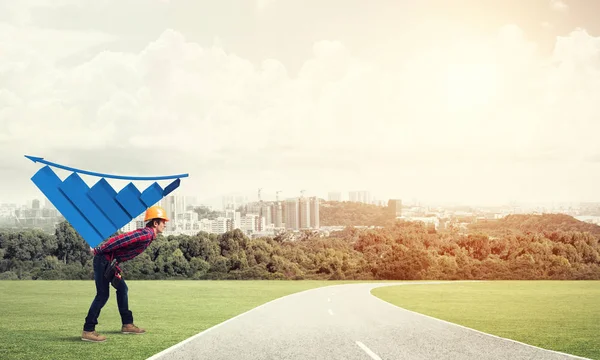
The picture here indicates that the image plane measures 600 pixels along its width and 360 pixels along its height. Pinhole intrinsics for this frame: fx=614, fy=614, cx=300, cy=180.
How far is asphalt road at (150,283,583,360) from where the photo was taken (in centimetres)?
1124

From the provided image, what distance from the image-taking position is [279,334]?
14594 millimetres

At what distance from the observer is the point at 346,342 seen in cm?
1304

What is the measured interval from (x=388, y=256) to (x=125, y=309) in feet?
181

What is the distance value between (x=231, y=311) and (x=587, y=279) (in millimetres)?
53396

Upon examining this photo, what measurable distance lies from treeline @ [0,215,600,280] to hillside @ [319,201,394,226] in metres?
9.70

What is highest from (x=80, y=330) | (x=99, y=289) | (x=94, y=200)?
(x=94, y=200)

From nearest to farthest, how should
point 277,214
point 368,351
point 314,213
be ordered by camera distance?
point 368,351 → point 314,213 → point 277,214

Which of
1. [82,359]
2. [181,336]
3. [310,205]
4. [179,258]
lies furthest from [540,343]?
[310,205]

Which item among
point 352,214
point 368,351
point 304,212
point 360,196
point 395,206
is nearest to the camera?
point 368,351

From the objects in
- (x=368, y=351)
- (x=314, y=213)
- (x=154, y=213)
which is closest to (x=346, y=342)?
→ (x=368, y=351)

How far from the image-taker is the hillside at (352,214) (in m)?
80.6

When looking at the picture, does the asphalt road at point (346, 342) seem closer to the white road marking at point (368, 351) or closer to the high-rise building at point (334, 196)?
the white road marking at point (368, 351)

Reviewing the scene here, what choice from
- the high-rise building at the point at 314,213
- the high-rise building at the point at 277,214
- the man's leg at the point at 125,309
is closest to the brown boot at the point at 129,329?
the man's leg at the point at 125,309

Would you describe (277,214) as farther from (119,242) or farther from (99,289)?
(119,242)
